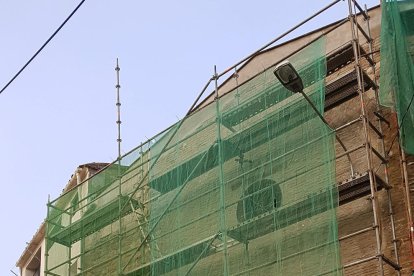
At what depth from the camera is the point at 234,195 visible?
522 inches

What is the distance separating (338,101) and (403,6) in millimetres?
1604

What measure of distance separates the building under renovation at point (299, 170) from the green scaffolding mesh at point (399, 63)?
0.02 m

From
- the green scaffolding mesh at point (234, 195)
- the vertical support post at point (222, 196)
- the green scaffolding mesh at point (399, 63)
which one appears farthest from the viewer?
the vertical support post at point (222, 196)

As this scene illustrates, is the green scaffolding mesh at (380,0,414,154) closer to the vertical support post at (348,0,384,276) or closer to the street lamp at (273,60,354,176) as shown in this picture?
the vertical support post at (348,0,384,276)

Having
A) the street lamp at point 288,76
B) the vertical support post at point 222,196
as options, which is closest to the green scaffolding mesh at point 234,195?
the vertical support post at point 222,196

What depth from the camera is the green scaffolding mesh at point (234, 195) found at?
39.5 ft

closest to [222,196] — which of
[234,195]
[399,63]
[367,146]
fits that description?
[234,195]

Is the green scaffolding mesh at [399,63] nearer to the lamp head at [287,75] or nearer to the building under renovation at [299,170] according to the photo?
the building under renovation at [299,170]

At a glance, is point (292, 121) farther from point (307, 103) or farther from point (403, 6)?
point (403, 6)

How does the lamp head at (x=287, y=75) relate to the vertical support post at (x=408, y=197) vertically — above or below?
above

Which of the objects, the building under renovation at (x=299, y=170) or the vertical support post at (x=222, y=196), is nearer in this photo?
the building under renovation at (x=299, y=170)

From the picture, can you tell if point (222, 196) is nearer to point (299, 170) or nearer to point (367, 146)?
point (299, 170)

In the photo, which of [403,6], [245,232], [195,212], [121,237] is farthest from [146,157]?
[403,6]

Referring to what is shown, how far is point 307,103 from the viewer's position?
12789mm
